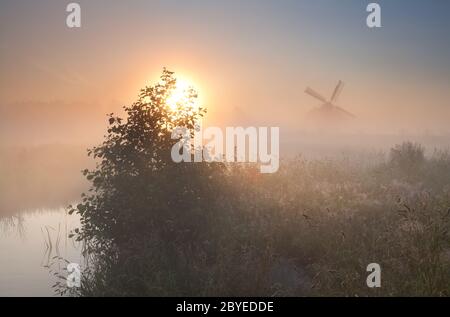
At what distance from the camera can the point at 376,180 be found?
56.8ft

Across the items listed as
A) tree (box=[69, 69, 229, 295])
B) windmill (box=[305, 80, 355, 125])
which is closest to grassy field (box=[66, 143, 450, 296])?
tree (box=[69, 69, 229, 295])

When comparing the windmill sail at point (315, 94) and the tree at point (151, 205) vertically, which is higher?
the windmill sail at point (315, 94)

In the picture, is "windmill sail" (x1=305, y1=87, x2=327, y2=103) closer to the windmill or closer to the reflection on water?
the windmill

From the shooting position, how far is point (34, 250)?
14367 mm

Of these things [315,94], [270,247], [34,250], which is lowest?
[34,250]

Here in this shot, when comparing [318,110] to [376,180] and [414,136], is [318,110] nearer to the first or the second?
[414,136]

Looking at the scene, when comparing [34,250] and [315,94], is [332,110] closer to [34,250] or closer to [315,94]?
[315,94]

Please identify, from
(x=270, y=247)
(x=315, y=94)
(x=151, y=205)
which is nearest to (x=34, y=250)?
(x=151, y=205)

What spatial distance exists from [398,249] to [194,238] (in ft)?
13.6

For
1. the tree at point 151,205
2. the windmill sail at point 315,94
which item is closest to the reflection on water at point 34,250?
the tree at point 151,205

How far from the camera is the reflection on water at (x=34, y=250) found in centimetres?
1153

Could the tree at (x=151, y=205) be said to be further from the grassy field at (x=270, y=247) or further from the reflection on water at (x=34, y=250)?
the reflection on water at (x=34, y=250)

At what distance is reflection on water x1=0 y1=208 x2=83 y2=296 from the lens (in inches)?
454
